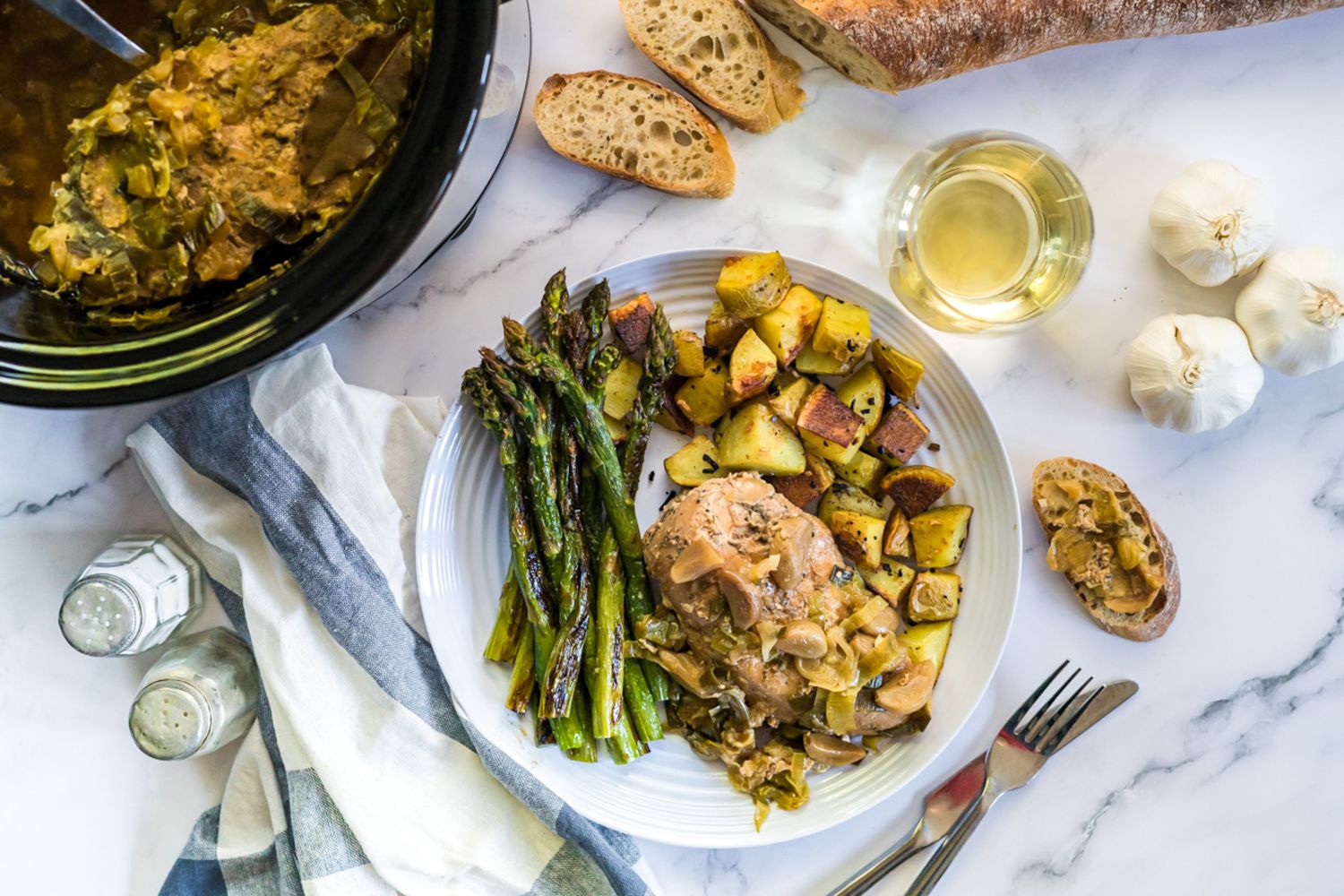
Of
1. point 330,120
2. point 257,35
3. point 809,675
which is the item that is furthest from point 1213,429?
point 257,35

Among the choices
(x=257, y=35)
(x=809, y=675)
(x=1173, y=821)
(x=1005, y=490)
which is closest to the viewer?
(x=257, y=35)

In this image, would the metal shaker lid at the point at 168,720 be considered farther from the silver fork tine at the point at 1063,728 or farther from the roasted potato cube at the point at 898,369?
the silver fork tine at the point at 1063,728

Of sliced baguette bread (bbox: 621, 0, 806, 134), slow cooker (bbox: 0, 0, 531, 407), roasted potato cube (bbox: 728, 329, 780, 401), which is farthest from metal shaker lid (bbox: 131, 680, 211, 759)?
sliced baguette bread (bbox: 621, 0, 806, 134)

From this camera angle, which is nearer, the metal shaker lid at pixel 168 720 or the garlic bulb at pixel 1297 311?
the metal shaker lid at pixel 168 720

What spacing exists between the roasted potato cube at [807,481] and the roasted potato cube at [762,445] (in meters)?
0.02

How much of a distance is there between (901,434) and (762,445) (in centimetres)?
37

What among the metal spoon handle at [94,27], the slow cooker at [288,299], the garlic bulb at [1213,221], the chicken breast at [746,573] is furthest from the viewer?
the garlic bulb at [1213,221]

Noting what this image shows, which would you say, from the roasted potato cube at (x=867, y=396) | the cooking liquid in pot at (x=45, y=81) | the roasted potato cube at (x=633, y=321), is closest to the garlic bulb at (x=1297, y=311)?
the roasted potato cube at (x=867, y=396)

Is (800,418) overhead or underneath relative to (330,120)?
underneath

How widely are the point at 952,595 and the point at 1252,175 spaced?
4.71 feet

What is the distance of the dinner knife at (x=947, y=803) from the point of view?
2.66 meters

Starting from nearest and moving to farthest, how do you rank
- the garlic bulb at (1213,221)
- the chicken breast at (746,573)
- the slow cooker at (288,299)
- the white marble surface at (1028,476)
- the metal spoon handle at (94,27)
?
the slow cooker at (288,299) < the metal spoon handle at (94,27) < the chicken breast at (746,573) < the garlic bulb at (1213,221) < the white marble surface at (1028,476)

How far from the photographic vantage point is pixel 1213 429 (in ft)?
8.82

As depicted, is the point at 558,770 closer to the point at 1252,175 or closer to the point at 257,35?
the point at 257,35
